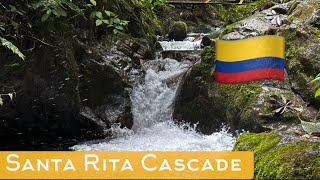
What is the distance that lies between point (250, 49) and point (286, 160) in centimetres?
272

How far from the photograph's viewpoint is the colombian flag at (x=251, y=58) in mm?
4829

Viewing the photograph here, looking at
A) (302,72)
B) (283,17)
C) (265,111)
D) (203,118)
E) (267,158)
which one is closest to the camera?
(267,158)

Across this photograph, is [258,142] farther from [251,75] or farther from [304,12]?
[304,12]

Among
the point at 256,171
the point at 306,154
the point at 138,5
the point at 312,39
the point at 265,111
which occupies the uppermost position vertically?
the point at 138,5

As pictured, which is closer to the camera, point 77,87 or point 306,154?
point 306,154

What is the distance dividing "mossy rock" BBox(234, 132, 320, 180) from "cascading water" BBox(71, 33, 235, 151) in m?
2.74

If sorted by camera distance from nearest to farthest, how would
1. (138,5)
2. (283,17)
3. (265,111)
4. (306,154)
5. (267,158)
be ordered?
1. (306,154)
2. (267,158)
3. (265,111)
4. (283,17)
5. (138,5)

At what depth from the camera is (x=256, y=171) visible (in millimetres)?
2559

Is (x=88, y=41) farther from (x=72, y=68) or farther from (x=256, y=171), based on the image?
(x=256, y=171)

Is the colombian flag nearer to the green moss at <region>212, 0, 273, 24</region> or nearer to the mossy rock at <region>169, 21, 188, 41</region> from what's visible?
the mossy rock at <region>169, 21, 188, 41</region>

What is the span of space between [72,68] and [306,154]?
14.8 feet

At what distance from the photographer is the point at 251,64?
5328 millimetres

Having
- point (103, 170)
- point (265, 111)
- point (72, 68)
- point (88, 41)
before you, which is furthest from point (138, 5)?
point (103, 170)

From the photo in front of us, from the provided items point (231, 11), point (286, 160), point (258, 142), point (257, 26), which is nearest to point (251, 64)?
point (257, 26)
